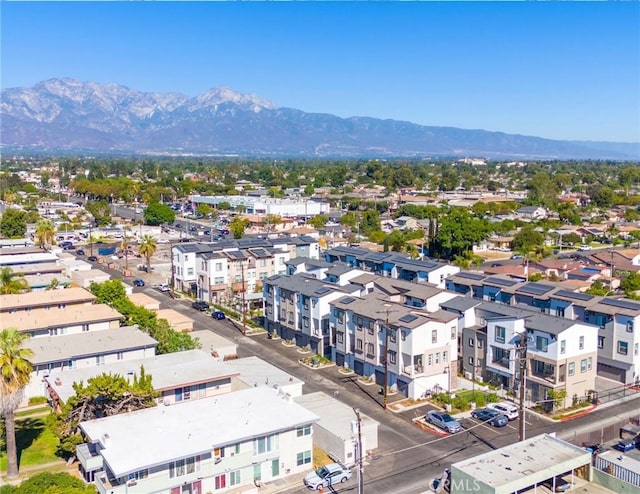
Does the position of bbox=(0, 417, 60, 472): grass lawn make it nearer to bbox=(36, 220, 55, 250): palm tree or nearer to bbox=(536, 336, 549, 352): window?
bbox=(536, 336, 549, 352): window

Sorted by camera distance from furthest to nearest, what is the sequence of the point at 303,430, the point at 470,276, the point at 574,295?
the point at 470,276 → the point at 574,295 → the point at 303,430

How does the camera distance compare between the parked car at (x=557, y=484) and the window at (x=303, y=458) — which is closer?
the parked car at (x=557, y=484)

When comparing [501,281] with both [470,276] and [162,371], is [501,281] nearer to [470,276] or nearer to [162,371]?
[470,276]

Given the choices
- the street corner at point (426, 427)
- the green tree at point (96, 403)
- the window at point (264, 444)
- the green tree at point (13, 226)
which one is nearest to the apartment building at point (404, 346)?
the street corner at point (426, 427)

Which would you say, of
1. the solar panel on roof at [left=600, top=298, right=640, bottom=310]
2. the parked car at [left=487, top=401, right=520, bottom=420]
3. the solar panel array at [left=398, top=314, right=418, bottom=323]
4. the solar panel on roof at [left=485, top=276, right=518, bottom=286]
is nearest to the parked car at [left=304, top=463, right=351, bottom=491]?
the parked car at [left=487, top=401, right=520, bottom=420]

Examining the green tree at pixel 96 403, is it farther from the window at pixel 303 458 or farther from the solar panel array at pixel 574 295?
the solar panel array at pixel 574 295

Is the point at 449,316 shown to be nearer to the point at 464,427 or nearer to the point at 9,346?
the point at 464,427

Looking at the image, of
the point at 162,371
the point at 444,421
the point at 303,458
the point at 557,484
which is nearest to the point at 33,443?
the point at 162,371
